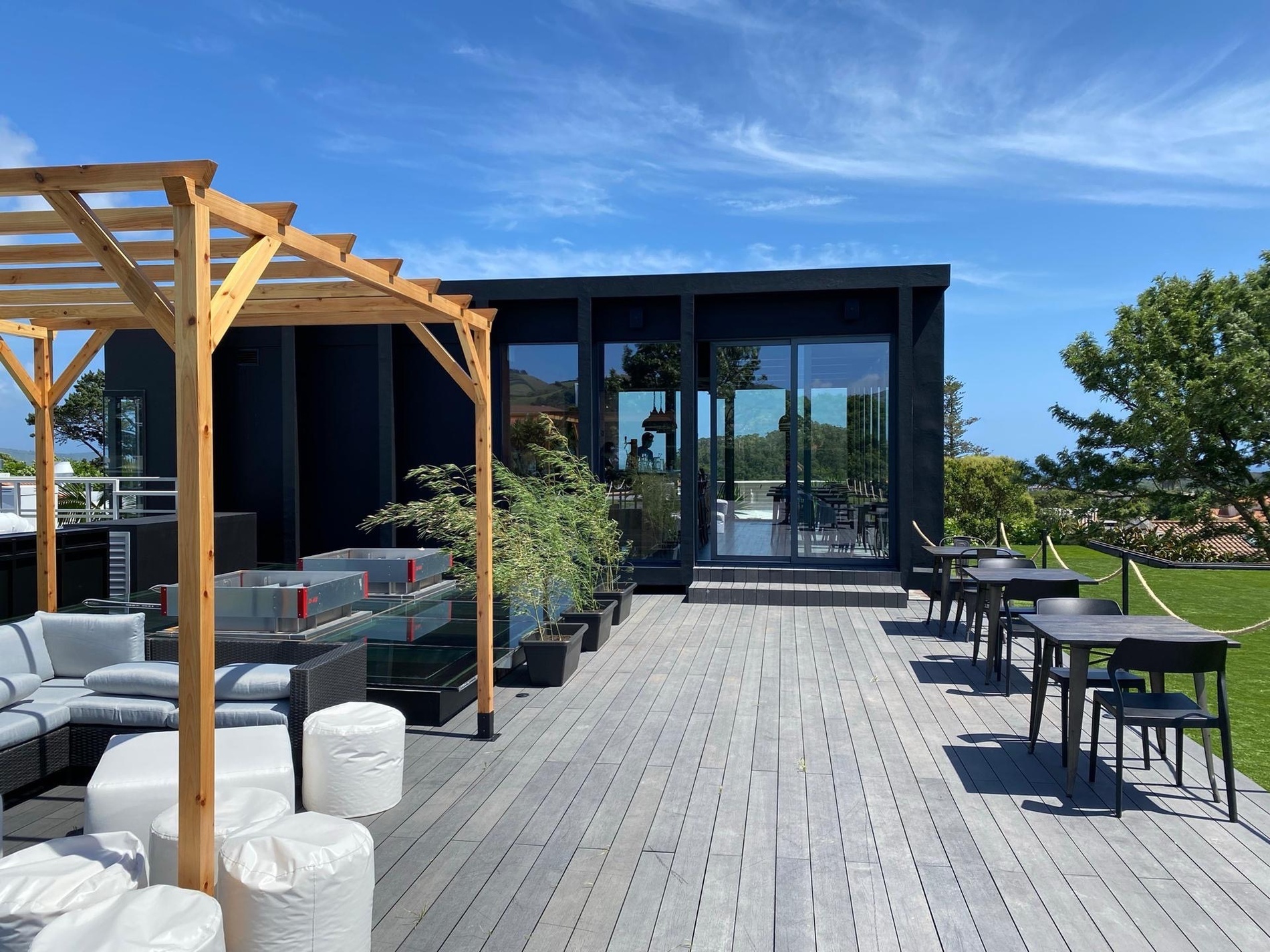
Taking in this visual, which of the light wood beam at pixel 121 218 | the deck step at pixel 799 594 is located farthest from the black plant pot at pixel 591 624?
Answer: the light wood beam at pixel 121 218

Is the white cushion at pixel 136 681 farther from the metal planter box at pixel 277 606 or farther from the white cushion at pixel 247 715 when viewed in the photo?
the metal planter box at pixel 277 606

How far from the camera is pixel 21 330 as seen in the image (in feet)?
18.8

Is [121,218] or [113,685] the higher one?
[121,218]

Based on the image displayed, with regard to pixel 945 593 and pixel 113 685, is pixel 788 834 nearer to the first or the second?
pixel 113 685

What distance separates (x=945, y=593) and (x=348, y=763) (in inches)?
243

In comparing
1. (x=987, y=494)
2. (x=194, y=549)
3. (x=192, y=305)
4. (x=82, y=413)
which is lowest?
(x=987, y=494)

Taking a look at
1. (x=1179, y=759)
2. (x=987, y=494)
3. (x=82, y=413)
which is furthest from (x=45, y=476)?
(x=82, y=413)

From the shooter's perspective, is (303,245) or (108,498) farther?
(108,498)

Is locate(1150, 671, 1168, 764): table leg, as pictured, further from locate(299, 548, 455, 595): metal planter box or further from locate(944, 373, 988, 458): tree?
locate(944, 373, 988, 458): tree

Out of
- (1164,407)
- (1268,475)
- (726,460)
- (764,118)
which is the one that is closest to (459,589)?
(726,460)

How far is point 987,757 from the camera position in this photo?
193 inches

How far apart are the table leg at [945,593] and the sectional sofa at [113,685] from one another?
18.7 ft

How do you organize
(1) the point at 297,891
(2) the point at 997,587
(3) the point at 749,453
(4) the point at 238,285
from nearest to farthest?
(1) the point at 297,891, (4) the point at 238,285, (2) the point at 997,587, (3) the point at 749,453

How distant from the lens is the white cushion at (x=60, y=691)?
4.54m
